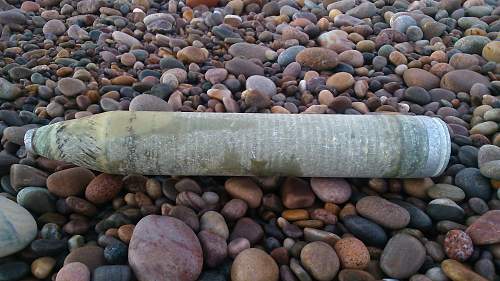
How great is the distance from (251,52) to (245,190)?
1932 mm

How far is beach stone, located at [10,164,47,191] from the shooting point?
2.75 metres

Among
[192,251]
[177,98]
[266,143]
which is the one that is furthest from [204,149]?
[177,98]

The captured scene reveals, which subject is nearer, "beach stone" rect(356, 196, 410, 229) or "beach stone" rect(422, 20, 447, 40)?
"beach stone" rect(356, 196, 410, 229)

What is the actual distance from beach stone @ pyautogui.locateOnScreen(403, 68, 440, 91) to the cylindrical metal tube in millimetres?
1187

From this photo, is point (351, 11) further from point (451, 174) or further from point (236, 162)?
point (236, 162)

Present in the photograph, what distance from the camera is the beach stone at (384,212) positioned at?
100.0 inches

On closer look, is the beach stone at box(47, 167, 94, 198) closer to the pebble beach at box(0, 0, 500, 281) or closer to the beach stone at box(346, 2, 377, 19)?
the pebble beach at box(0, 0, 500, 281)

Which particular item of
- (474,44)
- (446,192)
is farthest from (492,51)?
(446,192)

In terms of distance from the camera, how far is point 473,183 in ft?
9.07

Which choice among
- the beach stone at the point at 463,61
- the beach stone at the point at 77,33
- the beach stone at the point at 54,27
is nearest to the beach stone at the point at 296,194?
the beach stone at the point at 463,61

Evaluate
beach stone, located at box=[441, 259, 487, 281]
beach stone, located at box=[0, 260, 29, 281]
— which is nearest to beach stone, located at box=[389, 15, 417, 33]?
beach stone, located at box=[441, 259, 487, 281]

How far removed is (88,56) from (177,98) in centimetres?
126

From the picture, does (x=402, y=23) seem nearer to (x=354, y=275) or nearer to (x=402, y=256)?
(x=402, y=256)

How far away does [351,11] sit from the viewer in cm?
508
